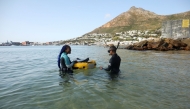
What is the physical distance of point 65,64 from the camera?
10.6 m

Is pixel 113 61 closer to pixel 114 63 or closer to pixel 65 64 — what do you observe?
pixel 114 63

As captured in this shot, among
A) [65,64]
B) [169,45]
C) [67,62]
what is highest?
[169,45]

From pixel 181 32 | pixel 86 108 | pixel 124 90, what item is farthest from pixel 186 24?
pixel 86 108

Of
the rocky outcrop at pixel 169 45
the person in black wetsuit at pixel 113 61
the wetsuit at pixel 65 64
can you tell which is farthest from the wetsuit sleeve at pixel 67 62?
the rocky outcrop at pixel 169 45

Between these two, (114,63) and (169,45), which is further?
(169,45)

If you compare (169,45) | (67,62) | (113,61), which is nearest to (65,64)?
(67,62)

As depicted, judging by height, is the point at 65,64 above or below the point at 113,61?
below

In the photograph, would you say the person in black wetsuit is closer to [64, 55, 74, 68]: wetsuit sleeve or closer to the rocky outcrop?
[64, 55, 74, 68]: wetsuit sleeve

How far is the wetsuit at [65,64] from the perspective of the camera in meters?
10.3

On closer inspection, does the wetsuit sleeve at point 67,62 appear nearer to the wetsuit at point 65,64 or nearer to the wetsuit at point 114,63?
the wetsuit at point 65,64

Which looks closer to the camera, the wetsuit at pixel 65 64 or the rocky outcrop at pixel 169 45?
the wetsuit at pixel 65 64

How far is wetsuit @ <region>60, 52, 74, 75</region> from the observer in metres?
10.3

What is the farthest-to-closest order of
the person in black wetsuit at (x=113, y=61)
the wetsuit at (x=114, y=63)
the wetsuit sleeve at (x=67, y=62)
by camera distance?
the wetsuit sleeve at (x=67, y=62) → the wetsuit at (x=114, y=63) → the person in black wetsuit at (x=113, y=61)

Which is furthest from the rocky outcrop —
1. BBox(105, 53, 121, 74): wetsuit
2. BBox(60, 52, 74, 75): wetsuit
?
BBox(60, 52, 74, 75): wetsuit
